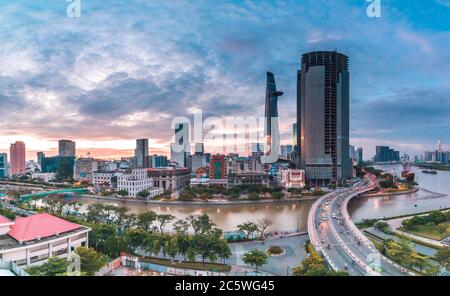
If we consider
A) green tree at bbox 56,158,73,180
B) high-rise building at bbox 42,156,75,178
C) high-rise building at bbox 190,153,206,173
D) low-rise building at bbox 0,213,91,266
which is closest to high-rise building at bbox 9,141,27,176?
low-rise building at bbox 0,213,91,266

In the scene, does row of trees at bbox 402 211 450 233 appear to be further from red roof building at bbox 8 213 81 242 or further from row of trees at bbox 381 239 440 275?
red roof building at bbox 8 213 81 242

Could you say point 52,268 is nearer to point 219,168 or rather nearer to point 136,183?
point 136,183

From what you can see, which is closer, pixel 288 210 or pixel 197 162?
pixel 288 210

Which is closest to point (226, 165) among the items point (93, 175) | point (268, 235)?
point (93, 175)

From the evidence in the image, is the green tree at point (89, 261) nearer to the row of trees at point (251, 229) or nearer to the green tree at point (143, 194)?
the row of trees at point (251, 229)

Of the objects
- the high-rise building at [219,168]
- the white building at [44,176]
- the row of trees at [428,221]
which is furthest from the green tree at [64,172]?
the row of trees at [428,221]

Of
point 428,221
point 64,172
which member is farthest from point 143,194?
point 428,221
